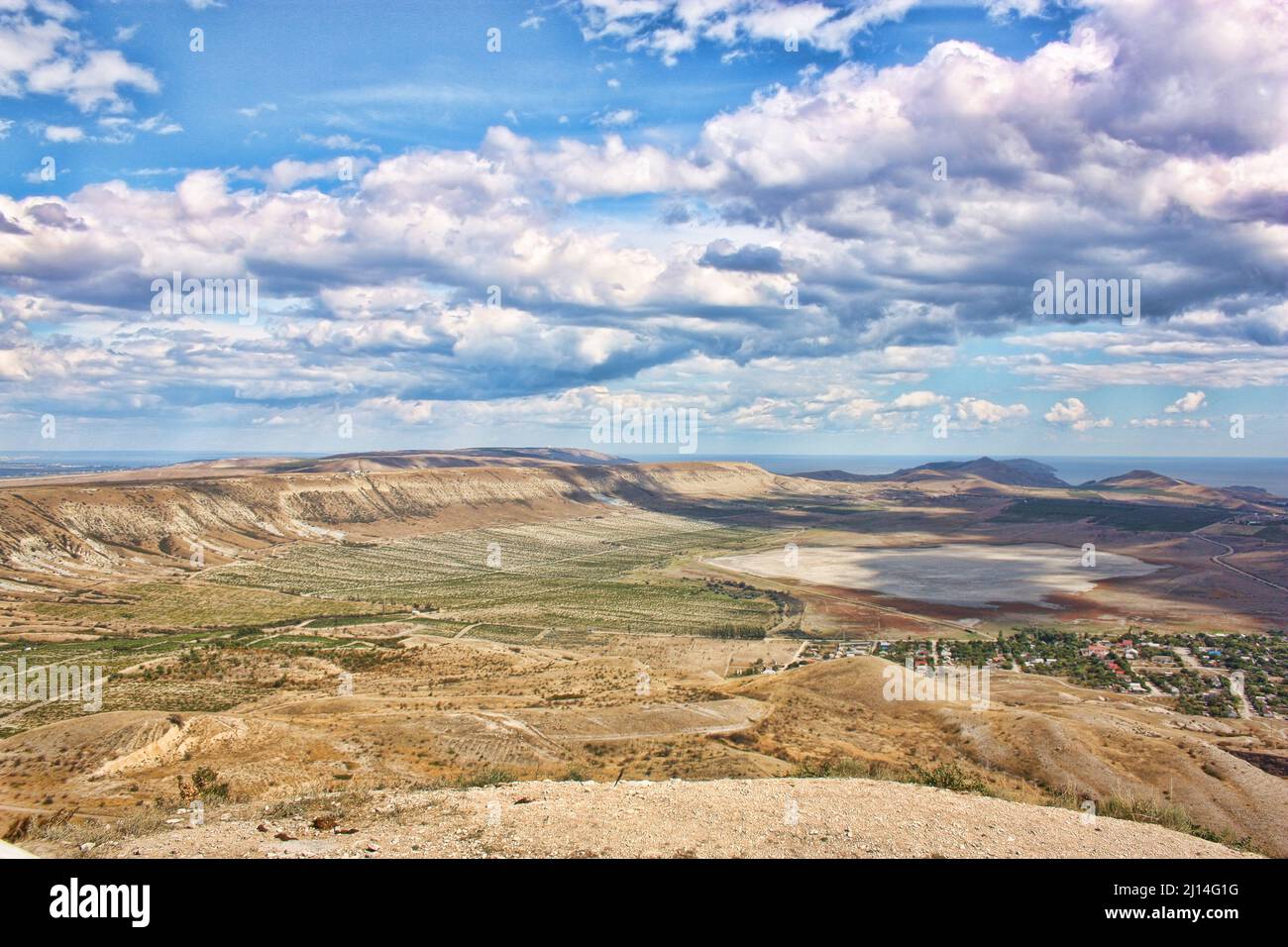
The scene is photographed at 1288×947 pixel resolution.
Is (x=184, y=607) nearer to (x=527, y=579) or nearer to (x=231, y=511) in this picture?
(x=527, y=579)

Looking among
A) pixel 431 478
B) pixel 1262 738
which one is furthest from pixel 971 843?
pixel 431 478

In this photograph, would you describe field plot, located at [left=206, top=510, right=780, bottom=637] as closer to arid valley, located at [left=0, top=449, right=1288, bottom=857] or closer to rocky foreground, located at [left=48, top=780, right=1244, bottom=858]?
arid valley, located at [left=0, top=449, right=1288, bottom=857]

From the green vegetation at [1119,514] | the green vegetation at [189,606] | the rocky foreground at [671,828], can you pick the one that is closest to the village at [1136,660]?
the rocky foreground at [671,828]

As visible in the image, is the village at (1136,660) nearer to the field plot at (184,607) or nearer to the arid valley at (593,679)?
the arid valley at (593,679)

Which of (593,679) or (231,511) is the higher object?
(231,511)

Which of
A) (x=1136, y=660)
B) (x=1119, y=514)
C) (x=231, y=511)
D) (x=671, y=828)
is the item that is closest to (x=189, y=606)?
(x=231, y=511)
